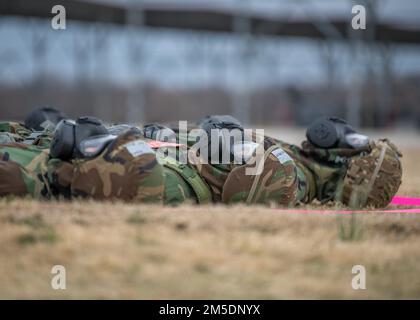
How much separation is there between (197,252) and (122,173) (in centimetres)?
108

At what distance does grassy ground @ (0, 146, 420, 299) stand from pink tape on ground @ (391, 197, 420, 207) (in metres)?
1.61

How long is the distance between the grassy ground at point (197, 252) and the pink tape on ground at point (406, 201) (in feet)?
5.28

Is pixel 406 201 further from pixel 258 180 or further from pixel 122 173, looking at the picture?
pixel 122 173

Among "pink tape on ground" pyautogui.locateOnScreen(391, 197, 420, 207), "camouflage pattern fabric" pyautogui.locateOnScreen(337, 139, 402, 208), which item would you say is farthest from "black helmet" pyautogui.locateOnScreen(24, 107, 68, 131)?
"pink tape on ground" pyautogui.locateOnScreen(391, 197, 420, 207)

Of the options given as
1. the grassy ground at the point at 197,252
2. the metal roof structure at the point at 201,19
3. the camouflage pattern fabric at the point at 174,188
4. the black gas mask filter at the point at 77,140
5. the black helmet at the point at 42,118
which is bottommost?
the grassy ground at the point at 197,252

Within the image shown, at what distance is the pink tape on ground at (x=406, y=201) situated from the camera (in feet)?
19.5

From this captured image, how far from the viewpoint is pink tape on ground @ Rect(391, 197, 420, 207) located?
5.94 m

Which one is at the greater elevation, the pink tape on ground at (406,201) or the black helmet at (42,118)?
the black helmet at (42,118)

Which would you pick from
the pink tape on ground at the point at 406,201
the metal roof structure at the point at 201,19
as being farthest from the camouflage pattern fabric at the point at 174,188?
the metal roof structure at the point at 201,19

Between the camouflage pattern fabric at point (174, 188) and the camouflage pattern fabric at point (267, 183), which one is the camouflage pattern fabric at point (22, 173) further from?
the camouflage pattern fabric at point (267, 183)

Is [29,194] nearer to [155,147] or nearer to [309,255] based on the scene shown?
[155,147]

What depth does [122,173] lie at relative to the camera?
14.6 ft
